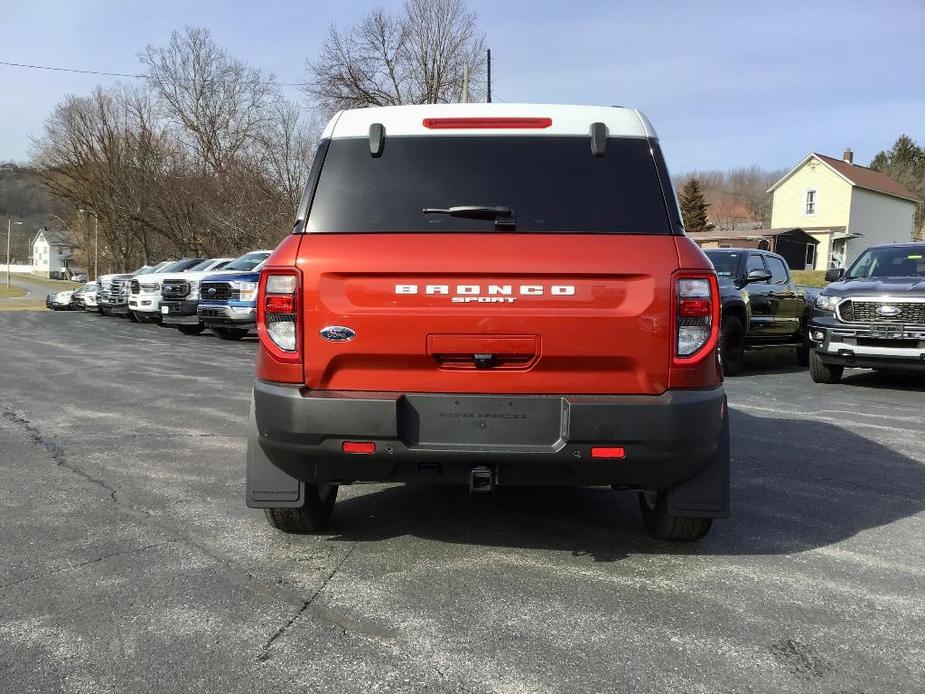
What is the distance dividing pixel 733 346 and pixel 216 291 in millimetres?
10457

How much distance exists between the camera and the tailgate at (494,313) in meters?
3.10

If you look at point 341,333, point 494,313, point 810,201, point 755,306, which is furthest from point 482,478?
point 810,201

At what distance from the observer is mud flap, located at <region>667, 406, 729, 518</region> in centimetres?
341

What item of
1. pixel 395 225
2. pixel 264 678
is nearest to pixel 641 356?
pixel 395 225

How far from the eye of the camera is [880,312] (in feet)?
30.1

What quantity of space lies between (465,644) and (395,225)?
1.68 m

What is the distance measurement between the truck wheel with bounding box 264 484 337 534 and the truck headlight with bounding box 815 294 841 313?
7.82 metres

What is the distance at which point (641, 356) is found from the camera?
3.10 meters

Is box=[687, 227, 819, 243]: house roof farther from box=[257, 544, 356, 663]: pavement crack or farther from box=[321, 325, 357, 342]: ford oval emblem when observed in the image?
box=[321, 325, 357, 342]: ford oval emblem

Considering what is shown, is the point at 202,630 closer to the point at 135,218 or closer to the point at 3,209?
the point at 135,218

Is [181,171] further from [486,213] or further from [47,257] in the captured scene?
[47,257]

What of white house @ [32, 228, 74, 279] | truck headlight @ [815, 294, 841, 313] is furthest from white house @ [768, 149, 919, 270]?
white house @ [32, 228, 74, 279]

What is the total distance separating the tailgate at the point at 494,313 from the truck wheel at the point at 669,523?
2.97ft

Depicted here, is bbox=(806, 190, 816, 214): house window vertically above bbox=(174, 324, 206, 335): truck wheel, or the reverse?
bbox=(806, 190, 816, 214): house window
